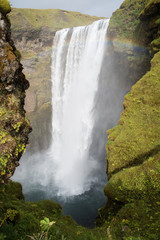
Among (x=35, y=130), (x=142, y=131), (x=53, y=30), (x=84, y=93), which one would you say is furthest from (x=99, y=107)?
(x=53, y=30)

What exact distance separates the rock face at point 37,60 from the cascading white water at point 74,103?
1426 mm

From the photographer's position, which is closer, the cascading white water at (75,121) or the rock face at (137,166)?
the rock face at (137,166)

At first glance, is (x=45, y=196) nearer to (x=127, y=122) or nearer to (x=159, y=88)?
(x=127, y=122)

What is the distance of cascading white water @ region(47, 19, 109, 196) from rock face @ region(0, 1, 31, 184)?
11907 mm

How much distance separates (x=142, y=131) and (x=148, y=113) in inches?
41.9

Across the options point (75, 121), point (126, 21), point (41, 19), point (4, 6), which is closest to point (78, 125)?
point (75, 121)

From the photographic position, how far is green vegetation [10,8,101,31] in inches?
1139

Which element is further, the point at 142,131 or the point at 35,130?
the point at 35,130

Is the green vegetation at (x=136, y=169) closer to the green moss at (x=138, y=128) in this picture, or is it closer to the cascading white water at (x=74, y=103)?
the green moss at (x=138, y=128)

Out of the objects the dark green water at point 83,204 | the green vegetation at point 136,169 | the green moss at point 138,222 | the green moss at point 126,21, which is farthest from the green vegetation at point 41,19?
the green moss at point 138,222

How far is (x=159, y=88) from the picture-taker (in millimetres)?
7219

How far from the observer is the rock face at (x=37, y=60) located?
2658cm

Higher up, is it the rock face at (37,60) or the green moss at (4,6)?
the green moss at (4,6)

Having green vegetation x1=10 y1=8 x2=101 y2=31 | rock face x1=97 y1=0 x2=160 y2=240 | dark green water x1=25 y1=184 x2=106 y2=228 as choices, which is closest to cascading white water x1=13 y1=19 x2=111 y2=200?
dark green water x1=25 y1=184 x2=106 y2=228
